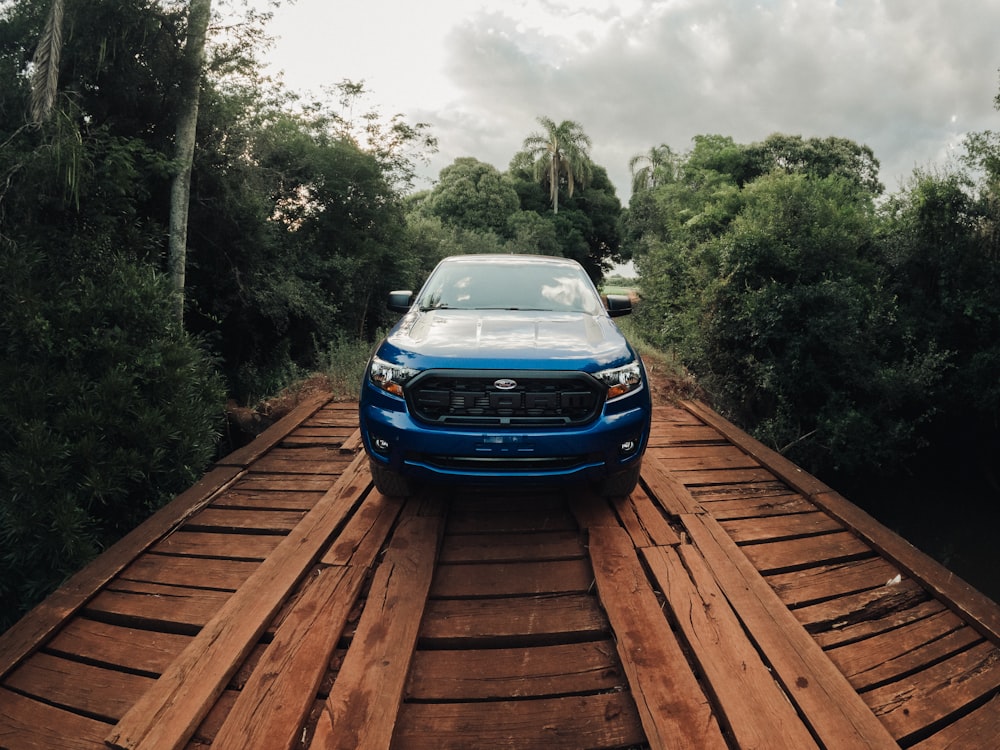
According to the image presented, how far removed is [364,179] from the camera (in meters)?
13.4

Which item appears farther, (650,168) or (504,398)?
(650,168)

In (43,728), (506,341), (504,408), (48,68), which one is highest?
(48,68)

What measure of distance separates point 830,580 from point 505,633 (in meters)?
1.93

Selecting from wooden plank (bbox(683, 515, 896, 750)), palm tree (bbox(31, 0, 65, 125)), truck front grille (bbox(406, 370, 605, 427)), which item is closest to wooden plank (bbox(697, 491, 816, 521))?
wooden plank (bbox(683, 515, 896, 750))

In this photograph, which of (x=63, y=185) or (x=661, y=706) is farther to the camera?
(x=63, y=185)

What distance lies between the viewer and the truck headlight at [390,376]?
10.2 ft

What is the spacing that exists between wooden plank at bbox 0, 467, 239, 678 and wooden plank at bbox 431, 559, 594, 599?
6.02ft

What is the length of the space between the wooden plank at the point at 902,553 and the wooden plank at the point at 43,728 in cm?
394

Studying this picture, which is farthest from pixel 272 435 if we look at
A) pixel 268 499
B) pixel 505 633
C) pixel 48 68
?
pixel 48 68

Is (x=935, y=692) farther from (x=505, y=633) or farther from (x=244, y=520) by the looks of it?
(x=244, y=520)

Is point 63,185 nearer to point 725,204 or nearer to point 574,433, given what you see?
point 574,433

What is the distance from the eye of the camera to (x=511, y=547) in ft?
10.8

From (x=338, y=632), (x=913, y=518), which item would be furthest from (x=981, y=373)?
(x=338, y=632)

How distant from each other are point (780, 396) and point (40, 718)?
25.6ft
